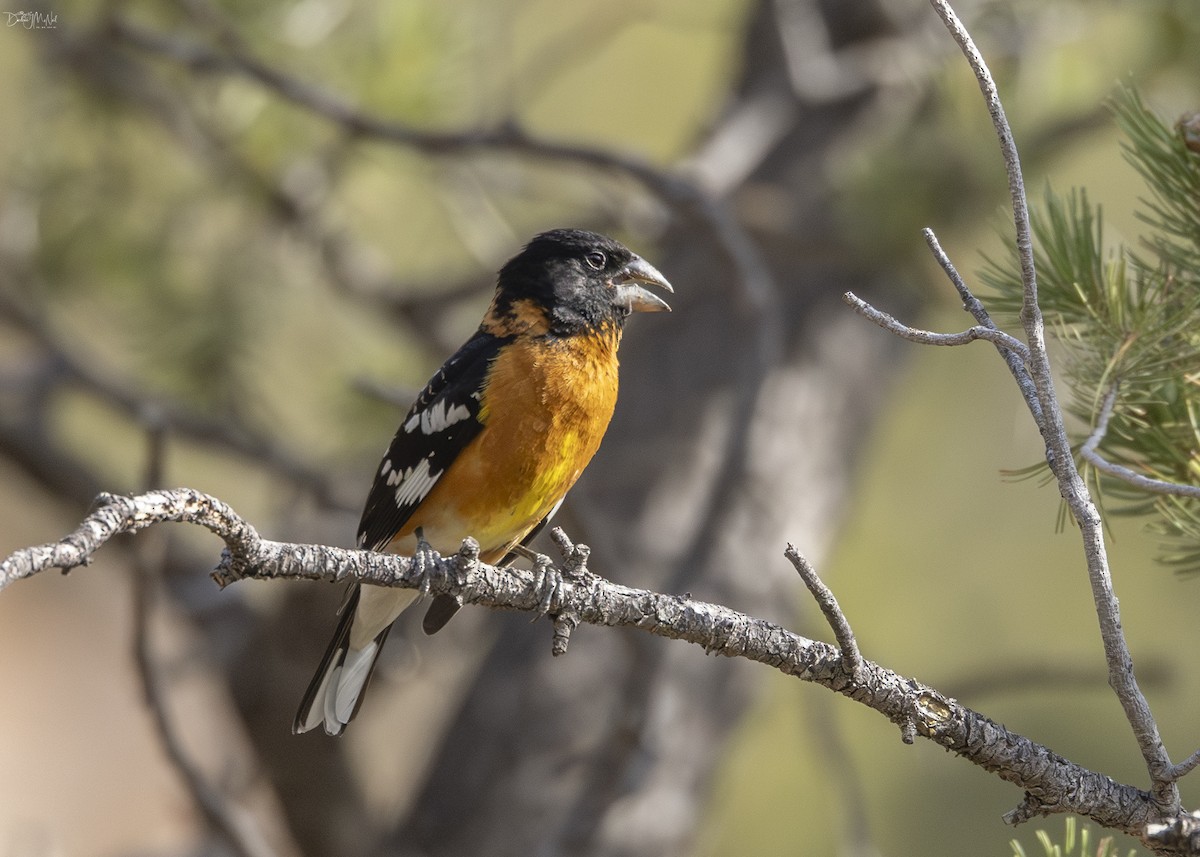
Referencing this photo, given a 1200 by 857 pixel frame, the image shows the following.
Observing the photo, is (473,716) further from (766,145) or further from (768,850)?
(768,850)

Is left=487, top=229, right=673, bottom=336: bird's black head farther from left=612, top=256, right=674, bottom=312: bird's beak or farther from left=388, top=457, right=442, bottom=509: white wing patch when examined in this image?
left=388, top=457, right=442, bottom=509: white wing patch

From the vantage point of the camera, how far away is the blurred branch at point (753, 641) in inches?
65.6

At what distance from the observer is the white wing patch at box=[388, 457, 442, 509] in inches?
121

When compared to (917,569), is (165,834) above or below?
below

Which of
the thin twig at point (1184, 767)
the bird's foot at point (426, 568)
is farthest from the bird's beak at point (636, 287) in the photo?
the thin twig at point (1184, 767)

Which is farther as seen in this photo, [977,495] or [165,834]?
[977,495]

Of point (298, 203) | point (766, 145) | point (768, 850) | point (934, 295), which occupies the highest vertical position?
point (766, 145)

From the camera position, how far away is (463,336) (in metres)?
5.06

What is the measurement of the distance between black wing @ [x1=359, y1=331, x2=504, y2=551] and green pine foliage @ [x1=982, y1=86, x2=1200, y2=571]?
1.34 m

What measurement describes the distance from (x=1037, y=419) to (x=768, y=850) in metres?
5.81

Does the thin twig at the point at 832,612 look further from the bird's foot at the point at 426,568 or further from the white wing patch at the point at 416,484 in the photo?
the white wing patch at the point at 416,484

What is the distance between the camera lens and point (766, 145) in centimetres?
484

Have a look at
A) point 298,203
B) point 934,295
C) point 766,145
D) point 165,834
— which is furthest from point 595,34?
point 165,834

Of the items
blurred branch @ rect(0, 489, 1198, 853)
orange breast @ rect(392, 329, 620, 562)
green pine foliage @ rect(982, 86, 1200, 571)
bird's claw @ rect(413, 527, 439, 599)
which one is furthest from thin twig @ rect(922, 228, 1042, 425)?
orange breast @ rect(392, 329, 620, 562)
